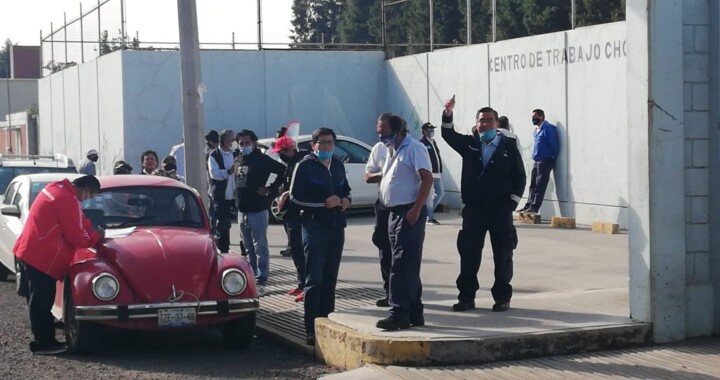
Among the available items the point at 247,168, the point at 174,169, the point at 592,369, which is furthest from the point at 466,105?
the point at 592,369

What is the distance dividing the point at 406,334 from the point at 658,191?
2304mm

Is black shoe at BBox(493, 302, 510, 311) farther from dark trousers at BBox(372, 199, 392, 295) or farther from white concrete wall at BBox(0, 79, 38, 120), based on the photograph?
white concrete wall at BBox(0, 79, 38, 120)

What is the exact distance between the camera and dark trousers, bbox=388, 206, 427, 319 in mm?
8609

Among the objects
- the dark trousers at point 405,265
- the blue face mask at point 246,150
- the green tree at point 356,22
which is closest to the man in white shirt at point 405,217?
the dark trousers at point 405,265

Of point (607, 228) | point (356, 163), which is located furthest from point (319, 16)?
point (607, 228)

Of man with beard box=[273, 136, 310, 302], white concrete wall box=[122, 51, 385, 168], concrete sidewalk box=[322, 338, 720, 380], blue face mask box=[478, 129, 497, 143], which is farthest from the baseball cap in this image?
white concrete wall box=[122, 51, 385, 168]

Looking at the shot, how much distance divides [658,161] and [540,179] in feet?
32.1

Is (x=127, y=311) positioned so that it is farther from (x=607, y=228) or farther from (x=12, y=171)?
(x=607, y=228)

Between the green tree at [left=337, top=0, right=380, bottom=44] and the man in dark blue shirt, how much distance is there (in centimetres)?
4075

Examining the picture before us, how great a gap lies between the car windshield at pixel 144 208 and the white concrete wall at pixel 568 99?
7865mm

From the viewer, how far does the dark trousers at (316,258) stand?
9227mm

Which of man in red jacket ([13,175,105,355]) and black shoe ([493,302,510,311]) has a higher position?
man in red jacket ([13,175,105,355])

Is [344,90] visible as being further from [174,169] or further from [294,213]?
[294,213]

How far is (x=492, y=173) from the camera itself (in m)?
9.30
